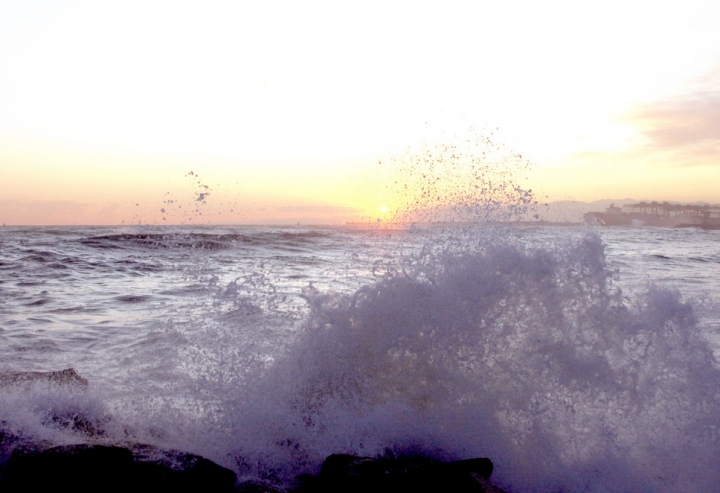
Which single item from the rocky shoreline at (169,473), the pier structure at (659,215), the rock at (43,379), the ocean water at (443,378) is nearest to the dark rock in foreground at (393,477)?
the rocky shoreline at (169,473)

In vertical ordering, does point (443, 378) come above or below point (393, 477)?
above

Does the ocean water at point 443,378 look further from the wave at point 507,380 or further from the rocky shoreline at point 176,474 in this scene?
the rocky shoreline at point 176,474

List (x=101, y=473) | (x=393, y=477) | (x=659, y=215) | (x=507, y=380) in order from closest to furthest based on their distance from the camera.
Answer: (x=101, y=473)
(x=393, y=477)
(x=507, y=380)
(x=659, y=215)

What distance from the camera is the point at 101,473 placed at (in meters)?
3.37

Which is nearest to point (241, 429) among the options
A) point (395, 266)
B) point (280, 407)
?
point (280, 407)

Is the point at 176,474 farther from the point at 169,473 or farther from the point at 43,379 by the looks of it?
the point at 43,379

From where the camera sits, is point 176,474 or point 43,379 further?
point 43,379

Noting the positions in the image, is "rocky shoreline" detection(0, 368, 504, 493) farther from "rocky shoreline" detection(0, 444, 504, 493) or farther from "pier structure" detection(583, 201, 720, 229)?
"pier structure" detection(583, 201, 720, 229)

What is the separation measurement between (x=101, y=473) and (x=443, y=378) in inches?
118

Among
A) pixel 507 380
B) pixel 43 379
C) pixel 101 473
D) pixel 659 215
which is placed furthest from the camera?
pixel 659 215

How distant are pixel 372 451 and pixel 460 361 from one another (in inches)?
52.8

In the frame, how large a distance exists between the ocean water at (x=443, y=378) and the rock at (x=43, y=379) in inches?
5.8

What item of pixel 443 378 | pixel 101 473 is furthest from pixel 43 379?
pixel 443 378

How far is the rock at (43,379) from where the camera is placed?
15.6 ft
